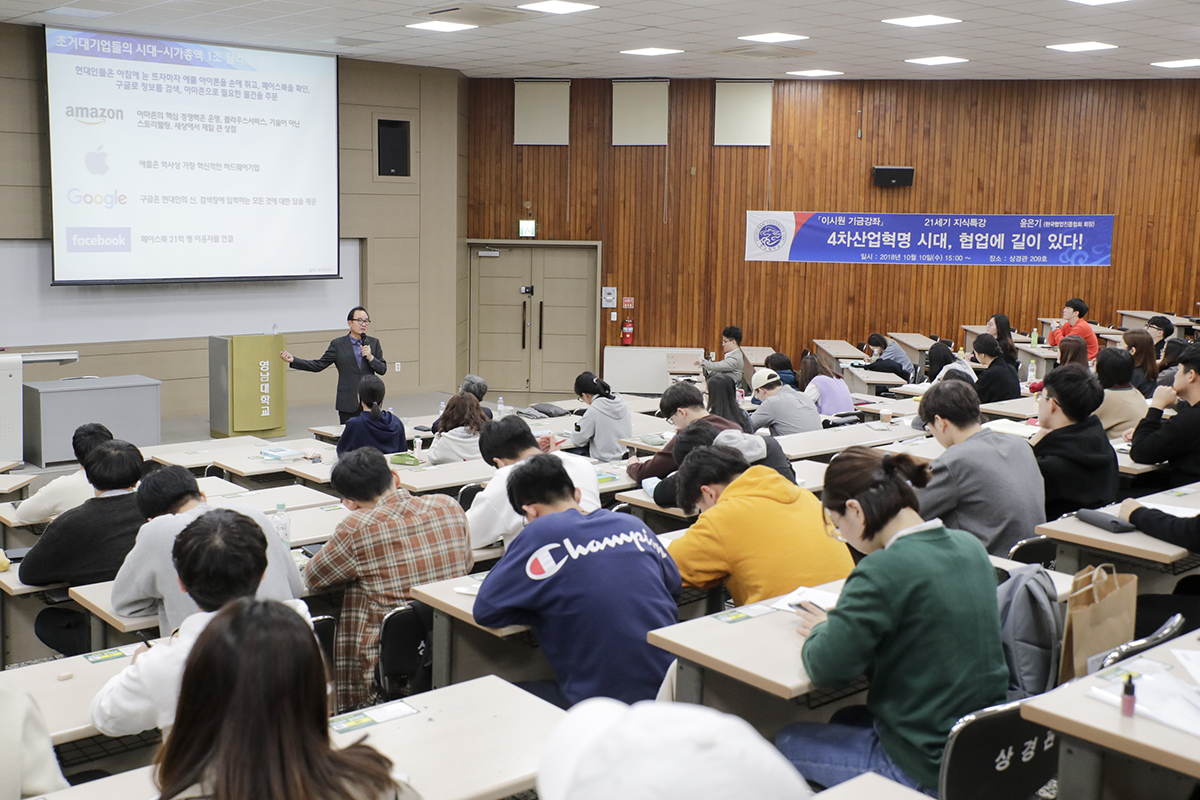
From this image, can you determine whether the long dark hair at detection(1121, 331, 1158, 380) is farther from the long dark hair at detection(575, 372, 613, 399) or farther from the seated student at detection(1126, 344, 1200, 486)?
the long dark hair at detection(575, 372, 613, 399)

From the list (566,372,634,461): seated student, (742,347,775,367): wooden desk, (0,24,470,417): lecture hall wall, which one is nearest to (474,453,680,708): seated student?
(566,372,634,461): seated student

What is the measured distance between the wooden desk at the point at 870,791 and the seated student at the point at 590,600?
100 centimetres

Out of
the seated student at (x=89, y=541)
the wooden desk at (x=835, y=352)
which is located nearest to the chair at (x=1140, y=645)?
the seated student at (x=89, y=541)

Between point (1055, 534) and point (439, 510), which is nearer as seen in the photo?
point (439, 510)

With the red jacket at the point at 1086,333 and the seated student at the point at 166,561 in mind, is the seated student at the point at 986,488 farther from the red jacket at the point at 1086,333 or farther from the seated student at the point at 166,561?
the red jacket at the point at 1086,333

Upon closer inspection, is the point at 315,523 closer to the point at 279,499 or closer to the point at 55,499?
the point at 279,499

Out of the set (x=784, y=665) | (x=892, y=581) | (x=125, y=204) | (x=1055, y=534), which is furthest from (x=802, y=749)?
(x=125, y=204)

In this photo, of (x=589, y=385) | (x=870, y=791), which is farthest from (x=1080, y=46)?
(x=870, y=791)

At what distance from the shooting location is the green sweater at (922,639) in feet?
8.36

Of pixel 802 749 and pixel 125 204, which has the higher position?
pixel 125 204

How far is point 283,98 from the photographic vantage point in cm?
1111

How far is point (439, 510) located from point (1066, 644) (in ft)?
7.15

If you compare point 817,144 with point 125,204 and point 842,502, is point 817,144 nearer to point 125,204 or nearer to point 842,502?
point 125,204

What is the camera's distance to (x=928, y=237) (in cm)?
1339
